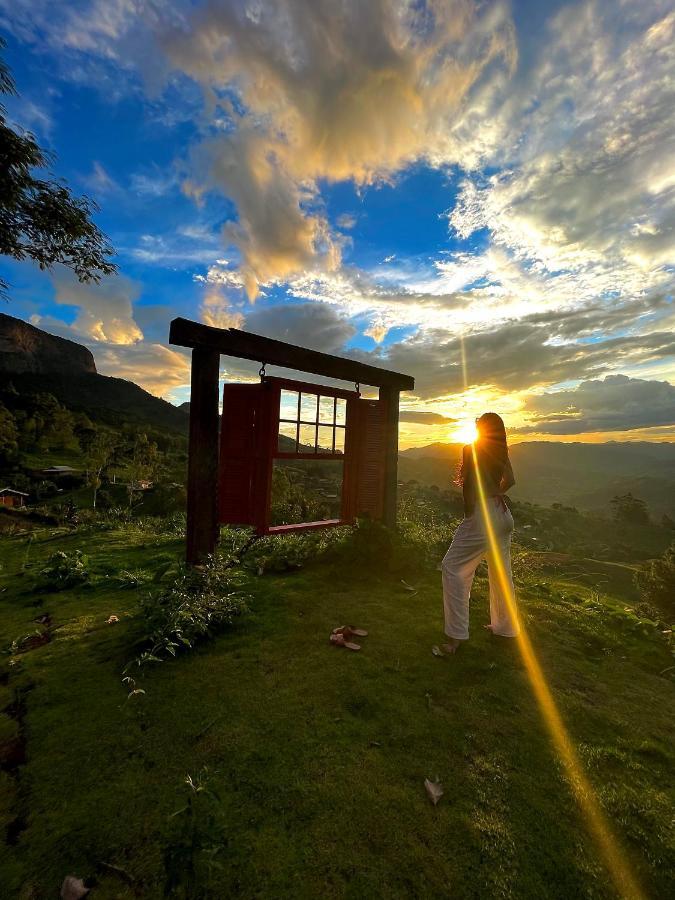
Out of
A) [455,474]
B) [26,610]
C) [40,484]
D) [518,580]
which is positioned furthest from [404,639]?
[40,484]

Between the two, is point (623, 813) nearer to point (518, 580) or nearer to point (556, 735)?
point (556, 735)

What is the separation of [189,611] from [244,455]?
2507 mm

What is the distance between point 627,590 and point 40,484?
48.1m

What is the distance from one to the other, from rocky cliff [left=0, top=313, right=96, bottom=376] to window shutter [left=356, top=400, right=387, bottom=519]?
149 meters

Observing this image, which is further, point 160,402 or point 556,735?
point 160,402

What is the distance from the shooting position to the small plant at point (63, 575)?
19.6ft

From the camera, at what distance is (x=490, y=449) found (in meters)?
4.38

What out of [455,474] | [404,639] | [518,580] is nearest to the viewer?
[404,639]

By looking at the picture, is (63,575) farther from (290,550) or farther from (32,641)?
(290,550)

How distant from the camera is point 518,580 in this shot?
6965mm

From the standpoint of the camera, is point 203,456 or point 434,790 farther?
point 203,456

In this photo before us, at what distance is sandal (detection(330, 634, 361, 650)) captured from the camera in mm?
4100

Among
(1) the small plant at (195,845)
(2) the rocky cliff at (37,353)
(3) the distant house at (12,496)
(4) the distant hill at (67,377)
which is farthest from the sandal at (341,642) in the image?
(2) the rocky cliff at (37,353)

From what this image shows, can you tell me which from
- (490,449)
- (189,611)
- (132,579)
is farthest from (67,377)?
(490,449)
